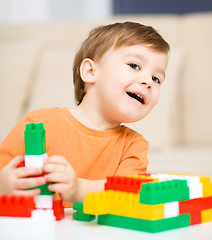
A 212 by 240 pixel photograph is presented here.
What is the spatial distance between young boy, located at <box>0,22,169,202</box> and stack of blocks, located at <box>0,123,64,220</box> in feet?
0.92

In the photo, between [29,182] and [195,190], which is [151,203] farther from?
[29,182]

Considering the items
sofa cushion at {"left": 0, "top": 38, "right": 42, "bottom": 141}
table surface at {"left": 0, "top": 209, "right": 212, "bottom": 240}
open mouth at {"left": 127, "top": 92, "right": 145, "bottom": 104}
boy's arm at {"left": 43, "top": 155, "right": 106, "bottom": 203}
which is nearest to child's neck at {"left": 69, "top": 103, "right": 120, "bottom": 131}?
open mouth at {"left": 127, "top": 92, "right": 145, "bottom": 104}

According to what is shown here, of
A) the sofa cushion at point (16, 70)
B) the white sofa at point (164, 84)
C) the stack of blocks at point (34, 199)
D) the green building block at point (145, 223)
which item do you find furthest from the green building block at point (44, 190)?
the sofa cushion at point (16, 70)

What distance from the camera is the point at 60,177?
796 millimetres

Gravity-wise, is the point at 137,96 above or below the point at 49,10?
below

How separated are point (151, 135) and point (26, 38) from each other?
982 mm

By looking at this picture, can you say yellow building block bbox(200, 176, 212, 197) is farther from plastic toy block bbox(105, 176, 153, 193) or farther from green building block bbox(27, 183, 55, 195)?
green building block bbox(27, 183, 55, 195)

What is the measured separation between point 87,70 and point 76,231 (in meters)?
0.63

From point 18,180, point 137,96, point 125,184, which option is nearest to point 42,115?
point 137,96

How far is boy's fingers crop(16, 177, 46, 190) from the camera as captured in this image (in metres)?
0.78

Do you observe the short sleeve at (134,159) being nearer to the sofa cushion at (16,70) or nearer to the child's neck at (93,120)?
the child's neck at (93,120)

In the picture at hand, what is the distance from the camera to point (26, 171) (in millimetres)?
793

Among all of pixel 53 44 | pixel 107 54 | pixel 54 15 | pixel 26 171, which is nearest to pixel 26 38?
pixel 53 44

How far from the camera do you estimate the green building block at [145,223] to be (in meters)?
0.69
